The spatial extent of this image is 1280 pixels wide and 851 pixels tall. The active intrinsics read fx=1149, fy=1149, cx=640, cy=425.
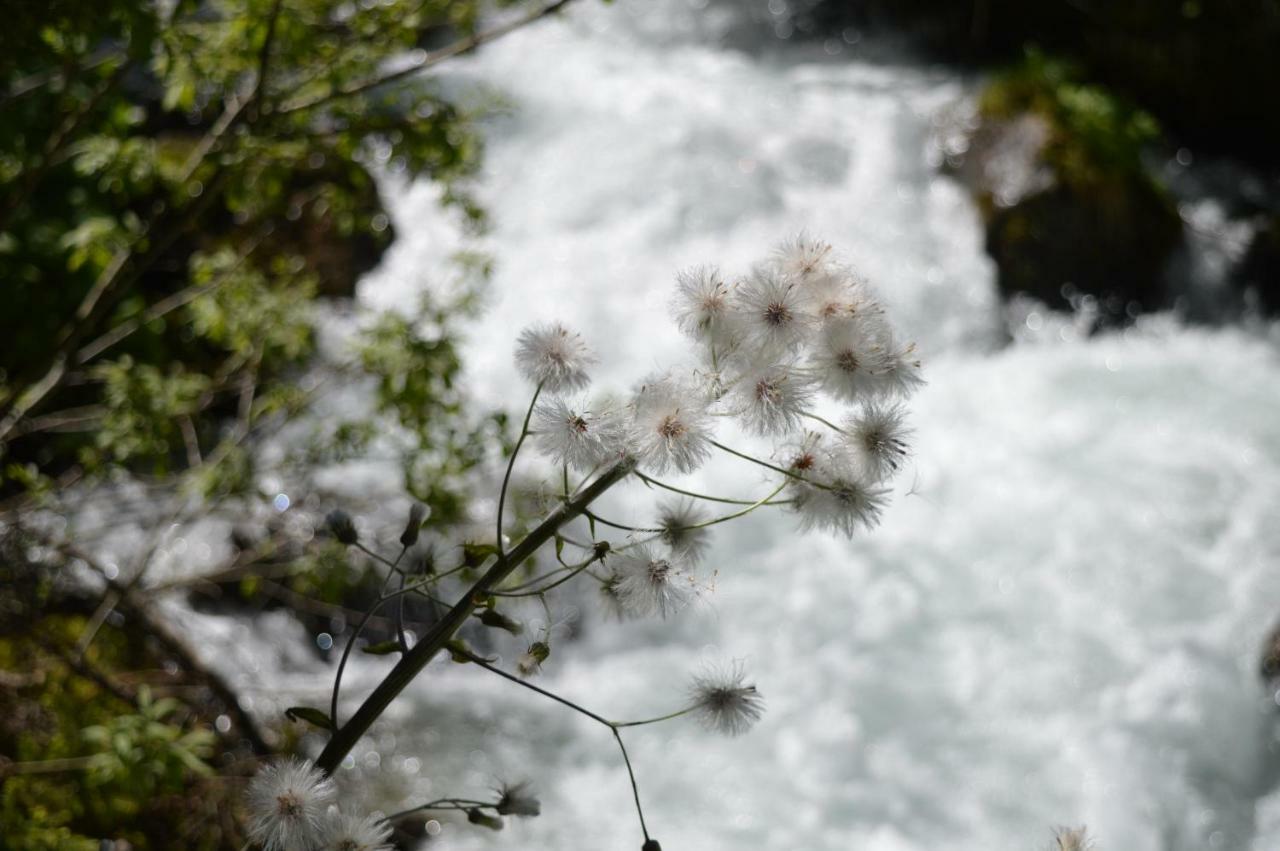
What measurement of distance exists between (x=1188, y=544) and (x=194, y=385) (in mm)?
5161

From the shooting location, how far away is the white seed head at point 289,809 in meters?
1.04

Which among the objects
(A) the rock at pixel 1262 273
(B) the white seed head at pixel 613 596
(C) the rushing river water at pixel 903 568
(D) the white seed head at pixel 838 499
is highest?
(D) the white seed head at pixel 838 499

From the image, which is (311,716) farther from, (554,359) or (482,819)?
(554,359)

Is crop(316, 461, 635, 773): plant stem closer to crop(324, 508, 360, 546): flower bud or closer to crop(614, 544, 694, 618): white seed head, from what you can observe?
crop(614, 544, 694, 618): white seed head

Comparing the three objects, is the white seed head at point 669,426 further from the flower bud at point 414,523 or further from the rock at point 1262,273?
the rock at point 1262,273

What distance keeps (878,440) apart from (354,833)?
24.6 inches

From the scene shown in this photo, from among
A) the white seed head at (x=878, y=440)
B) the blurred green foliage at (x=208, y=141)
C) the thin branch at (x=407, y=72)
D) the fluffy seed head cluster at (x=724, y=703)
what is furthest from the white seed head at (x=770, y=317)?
the thin branch at (x=407, y=72)

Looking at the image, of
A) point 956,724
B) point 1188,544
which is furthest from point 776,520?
point 1188,544

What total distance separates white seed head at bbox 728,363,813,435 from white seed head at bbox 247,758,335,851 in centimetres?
52

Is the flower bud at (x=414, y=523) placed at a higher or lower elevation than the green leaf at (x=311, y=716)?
higher

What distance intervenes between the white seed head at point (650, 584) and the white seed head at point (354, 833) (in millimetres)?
316

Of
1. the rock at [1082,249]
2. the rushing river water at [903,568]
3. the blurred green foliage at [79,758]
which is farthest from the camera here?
the rock at [1082,249]

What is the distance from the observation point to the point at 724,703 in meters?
1.21

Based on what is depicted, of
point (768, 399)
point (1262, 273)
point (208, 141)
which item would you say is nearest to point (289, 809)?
point (768, 399)
